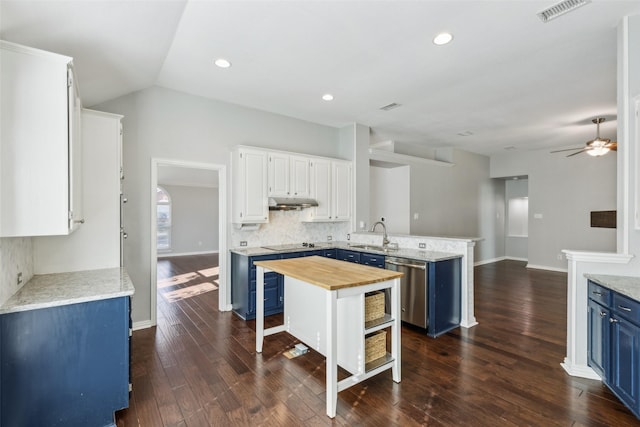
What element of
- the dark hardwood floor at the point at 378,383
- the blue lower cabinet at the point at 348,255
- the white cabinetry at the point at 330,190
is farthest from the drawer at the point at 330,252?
the dark hardwood floor at the point at 378,383

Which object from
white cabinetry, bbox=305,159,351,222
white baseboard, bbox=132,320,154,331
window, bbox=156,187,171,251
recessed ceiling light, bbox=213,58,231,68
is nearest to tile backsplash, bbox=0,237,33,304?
white baseboard, bbox=132,320,154,331

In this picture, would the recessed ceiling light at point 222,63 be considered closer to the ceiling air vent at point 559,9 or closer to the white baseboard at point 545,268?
the ceiling air vent at point 559,9

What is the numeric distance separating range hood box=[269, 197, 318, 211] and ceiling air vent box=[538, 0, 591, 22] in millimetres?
3344

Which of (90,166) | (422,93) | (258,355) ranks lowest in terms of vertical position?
(258,355)

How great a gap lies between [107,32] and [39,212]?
4.77ft

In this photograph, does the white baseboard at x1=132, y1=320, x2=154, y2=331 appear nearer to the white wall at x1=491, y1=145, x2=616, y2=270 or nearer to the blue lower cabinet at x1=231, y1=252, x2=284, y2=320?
the blue lower cabinet at x1=231, y1=252, x2=284, y2=320

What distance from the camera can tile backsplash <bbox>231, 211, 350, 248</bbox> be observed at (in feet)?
15.0

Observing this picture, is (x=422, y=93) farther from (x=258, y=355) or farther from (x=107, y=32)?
(x=258, y=355)

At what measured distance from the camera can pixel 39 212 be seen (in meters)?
1.78

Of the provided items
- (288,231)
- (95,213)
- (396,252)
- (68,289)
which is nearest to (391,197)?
(288,231)

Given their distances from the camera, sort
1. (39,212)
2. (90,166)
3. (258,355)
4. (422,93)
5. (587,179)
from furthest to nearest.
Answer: (587,179), (422,93), (258,355), (90,166), (39,212)

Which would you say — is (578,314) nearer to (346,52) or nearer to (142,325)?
(346,52)

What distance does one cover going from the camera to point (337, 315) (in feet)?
7.79

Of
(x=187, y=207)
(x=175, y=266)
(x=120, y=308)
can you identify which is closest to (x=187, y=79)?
(x=120, y=308)
